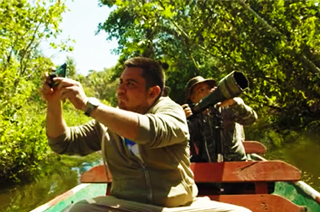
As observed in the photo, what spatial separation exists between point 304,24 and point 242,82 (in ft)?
18.6

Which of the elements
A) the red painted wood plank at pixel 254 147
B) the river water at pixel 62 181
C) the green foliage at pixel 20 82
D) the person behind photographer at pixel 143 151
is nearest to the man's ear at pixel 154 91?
the person behind photographer at pixel 143 151

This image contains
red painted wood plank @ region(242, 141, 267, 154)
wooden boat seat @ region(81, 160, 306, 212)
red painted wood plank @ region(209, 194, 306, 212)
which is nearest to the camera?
red painted wood plank @ region(209, 194, 306, 212)

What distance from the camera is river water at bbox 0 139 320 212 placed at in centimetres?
661

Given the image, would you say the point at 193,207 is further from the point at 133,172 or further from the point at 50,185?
the point at 50,185

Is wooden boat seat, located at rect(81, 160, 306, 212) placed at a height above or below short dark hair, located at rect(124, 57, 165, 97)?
below

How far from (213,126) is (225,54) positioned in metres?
6.04

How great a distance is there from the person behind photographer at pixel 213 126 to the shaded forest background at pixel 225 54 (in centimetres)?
363

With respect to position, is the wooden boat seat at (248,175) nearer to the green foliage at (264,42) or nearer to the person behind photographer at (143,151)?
the person behind photographer at (143,151)

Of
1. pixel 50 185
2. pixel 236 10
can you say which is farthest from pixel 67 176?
pixel 236 10

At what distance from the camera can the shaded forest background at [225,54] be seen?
22.3ft

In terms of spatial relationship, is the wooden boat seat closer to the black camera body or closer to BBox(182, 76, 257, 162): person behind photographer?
BBox(182, 76, 257, 162): person behind photographer

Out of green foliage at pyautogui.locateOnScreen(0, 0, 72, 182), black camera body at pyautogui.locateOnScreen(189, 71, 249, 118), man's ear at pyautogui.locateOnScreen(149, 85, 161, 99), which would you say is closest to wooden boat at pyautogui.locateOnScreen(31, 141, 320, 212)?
black camera body at pyautogui.locateOnScreen(189, 71, 249, 118)

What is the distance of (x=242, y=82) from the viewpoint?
7.27 ft

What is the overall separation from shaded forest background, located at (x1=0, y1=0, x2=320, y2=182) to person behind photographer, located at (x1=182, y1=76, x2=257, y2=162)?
3.63m
